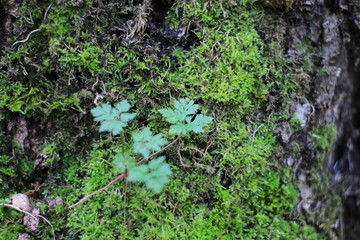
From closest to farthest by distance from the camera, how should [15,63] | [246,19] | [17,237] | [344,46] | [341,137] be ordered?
[17,237], [15,63], [246,19], [344,46], [341,137]

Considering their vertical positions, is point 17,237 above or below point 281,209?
below

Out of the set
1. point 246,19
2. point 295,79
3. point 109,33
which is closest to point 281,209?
point 295,79

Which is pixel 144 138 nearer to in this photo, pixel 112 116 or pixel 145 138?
pixel 145 138

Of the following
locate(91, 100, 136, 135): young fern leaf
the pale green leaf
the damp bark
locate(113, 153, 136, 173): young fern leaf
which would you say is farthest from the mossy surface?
the damp bark

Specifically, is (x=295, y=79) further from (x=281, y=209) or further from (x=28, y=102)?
(x=28, y=102)

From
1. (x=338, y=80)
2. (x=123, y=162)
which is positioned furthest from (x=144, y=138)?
(x=338, y=80)

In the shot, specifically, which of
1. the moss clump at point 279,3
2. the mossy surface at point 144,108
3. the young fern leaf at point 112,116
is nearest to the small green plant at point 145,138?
the young fern leaf at point 112,116
